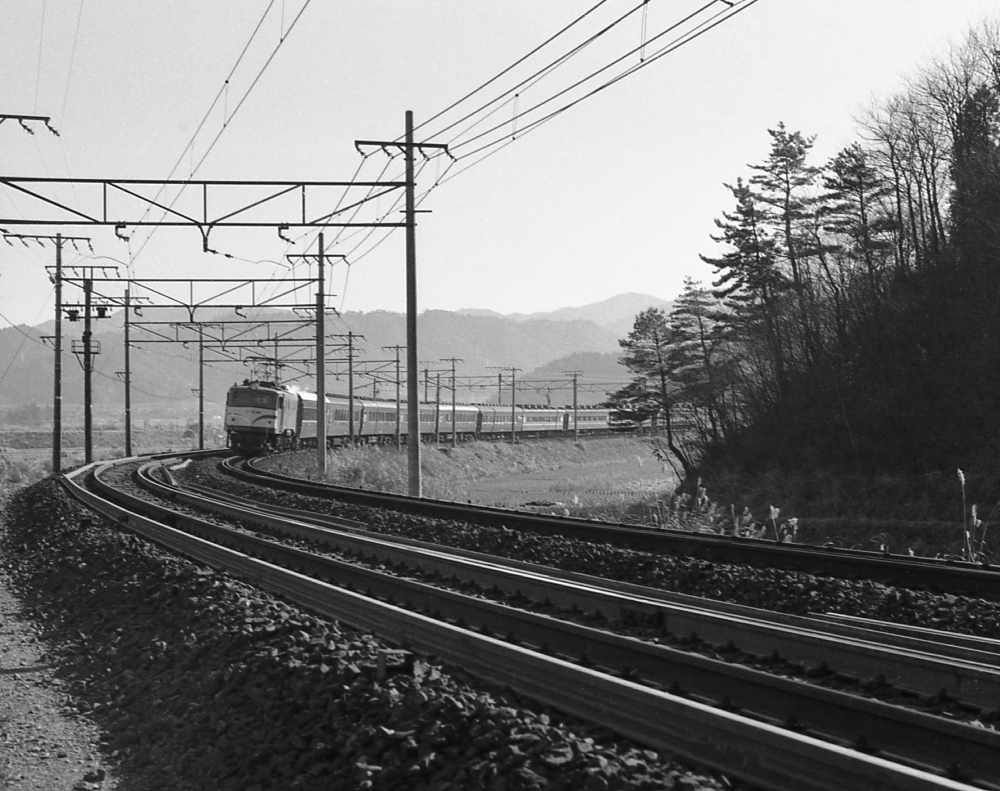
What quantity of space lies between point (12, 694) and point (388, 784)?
4399mm

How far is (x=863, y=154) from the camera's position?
38.4 metres

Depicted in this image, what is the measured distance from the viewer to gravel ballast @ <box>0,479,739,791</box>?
484 centimetres

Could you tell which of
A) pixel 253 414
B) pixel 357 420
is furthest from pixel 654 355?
pixel 253 414

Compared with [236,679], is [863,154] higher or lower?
higher

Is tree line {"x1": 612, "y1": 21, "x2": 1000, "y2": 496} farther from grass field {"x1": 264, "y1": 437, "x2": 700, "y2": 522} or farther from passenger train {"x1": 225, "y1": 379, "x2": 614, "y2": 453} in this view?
passenger train {"x1": 225, "y1": 379, "x2": 614, "y2": 453}

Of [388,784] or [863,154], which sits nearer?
[388,784]

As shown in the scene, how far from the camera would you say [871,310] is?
3444cm

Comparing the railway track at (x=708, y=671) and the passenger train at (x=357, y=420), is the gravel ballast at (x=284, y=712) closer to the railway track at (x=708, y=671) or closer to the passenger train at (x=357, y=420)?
the railway track at (x=708, y=671)

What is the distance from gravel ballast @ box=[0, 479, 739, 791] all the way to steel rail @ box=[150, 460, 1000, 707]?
6.69ft

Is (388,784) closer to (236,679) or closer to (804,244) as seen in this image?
(236,679)

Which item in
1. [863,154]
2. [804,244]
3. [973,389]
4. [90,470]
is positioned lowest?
[90,470]

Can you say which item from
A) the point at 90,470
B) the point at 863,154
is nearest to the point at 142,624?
the point at 90,470

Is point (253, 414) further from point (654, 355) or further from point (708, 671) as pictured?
point (708, 671)

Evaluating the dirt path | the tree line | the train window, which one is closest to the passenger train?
the train window
